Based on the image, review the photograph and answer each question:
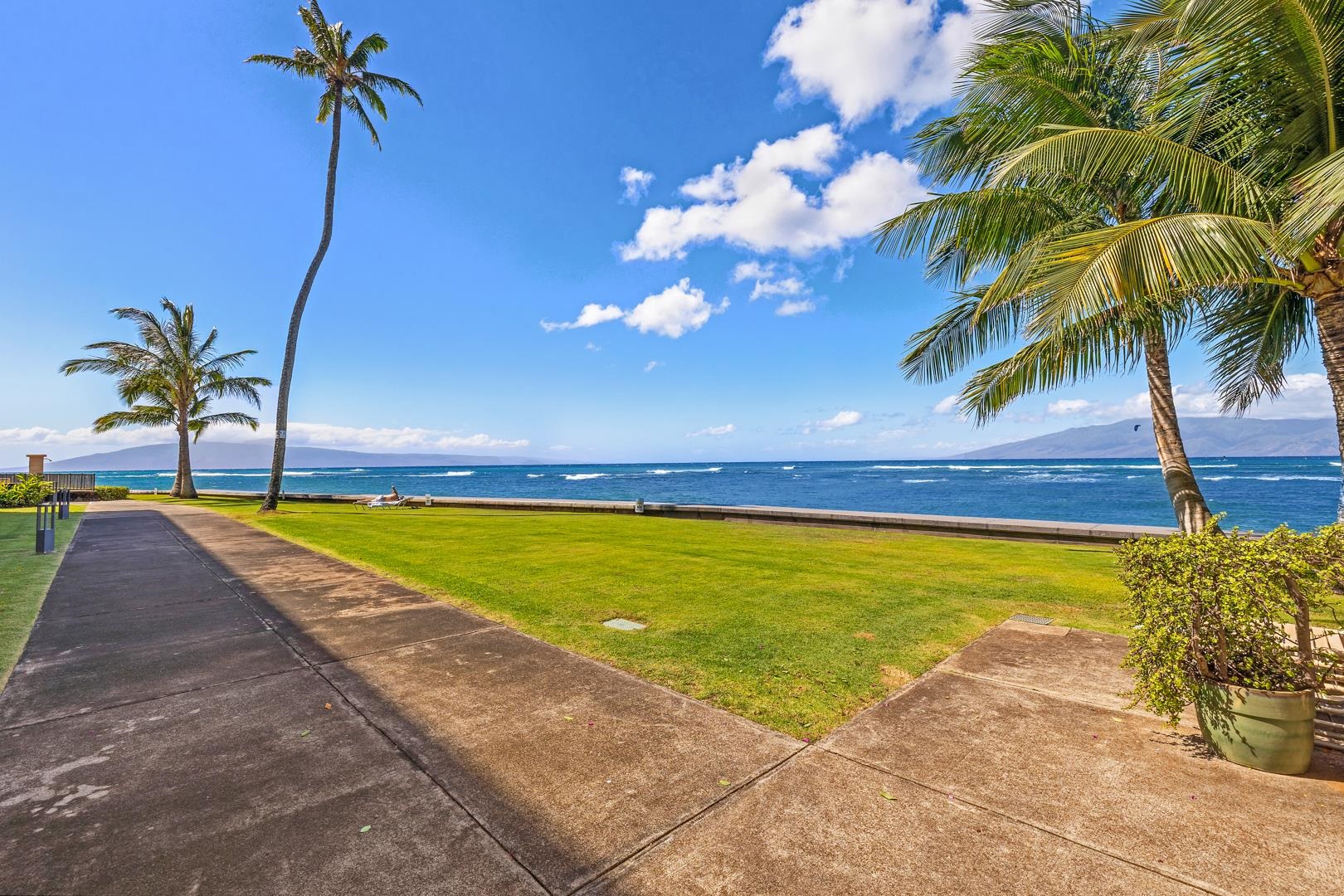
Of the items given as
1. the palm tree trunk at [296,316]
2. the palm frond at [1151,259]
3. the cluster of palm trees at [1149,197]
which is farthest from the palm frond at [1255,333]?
the palm tree trunk at [296,316]

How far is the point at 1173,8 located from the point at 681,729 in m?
9.53

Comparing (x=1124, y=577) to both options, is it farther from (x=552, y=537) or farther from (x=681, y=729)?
(x=552, y=537)

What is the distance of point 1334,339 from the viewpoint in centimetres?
614

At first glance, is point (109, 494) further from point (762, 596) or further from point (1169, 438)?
point (1169, 438)

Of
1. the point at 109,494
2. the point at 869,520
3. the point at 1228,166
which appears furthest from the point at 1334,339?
the point at 109,494

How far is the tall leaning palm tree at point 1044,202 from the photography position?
7.45 metres

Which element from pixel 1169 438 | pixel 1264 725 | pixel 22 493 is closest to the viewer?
pixel 1264 725

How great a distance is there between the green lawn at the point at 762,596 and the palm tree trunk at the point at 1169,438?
144 cm

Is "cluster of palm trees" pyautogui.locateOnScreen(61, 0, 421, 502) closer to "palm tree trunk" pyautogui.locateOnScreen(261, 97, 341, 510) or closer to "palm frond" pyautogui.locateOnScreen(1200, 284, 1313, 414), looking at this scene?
"palm tree trunk" pyautogui.locateOnScreen(261, 97, 341, 510)

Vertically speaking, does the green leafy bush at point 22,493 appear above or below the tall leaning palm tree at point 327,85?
below

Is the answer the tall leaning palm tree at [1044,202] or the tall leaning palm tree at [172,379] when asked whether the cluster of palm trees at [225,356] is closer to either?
the tall leaning palm tree at [172,379]

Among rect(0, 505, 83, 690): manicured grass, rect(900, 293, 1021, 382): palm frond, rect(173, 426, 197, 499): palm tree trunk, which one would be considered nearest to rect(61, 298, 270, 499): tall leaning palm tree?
rect(173, 426, 197, 499): palm tree trunk

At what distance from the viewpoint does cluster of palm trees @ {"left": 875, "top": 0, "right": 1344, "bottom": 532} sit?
540 centimetres

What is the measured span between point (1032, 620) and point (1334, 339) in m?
4.76
